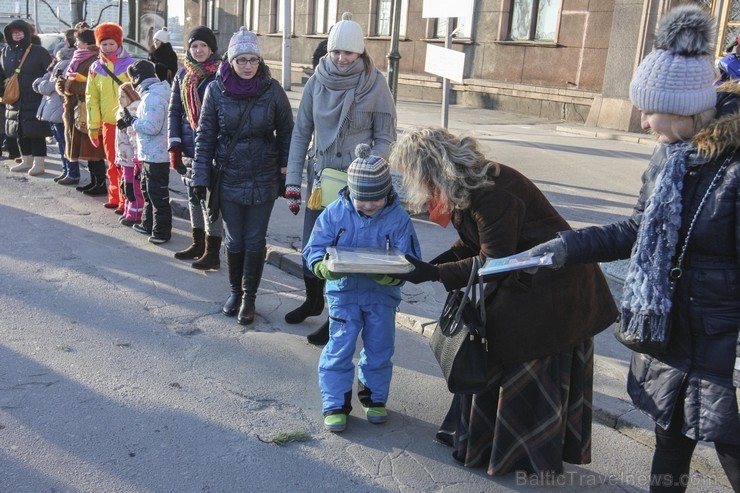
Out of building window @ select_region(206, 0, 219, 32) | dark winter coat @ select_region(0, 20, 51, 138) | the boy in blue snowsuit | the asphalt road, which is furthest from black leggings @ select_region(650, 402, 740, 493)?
building window @ select_region(206, 0, 219, 32)

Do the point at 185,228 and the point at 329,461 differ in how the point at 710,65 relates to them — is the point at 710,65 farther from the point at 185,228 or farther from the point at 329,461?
the point at 185,228

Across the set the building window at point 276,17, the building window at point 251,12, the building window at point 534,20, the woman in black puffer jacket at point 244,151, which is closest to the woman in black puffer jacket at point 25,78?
the woman in black puffer jacket at point 244,151

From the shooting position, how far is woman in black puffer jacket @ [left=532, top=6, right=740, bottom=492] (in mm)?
2455

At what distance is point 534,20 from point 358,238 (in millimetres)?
14697

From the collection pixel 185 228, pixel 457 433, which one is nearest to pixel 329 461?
pixel 457 433

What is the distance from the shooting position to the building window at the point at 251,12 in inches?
1088

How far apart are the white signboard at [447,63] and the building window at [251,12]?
21.3 meters

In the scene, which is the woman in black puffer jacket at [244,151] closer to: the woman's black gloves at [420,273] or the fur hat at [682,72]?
the woman's black gloves at [420,273]

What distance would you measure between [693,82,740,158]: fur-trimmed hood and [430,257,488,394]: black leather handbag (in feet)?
3.40

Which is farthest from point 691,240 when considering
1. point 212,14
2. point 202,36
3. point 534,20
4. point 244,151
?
point 212,14

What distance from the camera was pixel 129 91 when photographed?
7.07 meters

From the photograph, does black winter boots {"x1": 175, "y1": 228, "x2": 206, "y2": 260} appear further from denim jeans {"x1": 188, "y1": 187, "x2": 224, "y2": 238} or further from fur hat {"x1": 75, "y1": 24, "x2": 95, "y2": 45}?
fur hat {"x1": 75, "y1": 24, "x2": 95, "y2": 45}

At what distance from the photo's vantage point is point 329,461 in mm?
3477

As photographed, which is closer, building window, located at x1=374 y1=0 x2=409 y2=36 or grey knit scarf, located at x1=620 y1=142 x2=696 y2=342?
grey knit scarf, located at x1=620 y1=142 x2=696 y2=342
